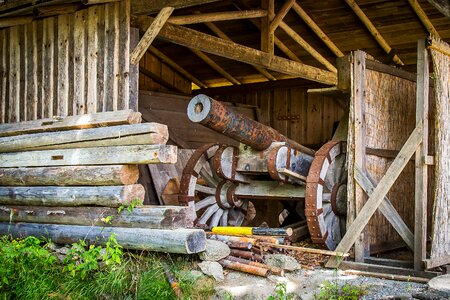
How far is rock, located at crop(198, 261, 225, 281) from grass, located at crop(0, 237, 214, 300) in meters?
0.08

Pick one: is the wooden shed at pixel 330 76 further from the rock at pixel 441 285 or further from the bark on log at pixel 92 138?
the rock at pixel 441 285

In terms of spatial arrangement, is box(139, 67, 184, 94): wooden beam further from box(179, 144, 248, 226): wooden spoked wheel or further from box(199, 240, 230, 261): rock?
box(199, 240, 230, 261): rock

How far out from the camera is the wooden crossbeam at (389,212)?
251 inches

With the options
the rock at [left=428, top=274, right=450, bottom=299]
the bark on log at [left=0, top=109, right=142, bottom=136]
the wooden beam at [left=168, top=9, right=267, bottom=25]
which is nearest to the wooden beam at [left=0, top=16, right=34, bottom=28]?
the bark on log at [left=0, top=109, right=142, bottom=136]

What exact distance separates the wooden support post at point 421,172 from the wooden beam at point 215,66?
19.4ft

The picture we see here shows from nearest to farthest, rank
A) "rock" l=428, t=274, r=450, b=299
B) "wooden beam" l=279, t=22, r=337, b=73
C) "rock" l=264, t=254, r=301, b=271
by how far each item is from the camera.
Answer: "rock" l=428, t=274, r=450, b=299
"rock" l=264, t=254, r=301, b=271
"wooden beam" l=279, t=22, r=337, b=73

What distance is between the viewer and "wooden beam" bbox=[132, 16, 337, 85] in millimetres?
7306

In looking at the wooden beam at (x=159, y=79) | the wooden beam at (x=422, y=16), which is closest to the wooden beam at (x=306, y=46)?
the wooden beam at (x=422, y=16)

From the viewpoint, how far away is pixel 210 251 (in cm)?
608

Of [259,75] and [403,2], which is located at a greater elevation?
[403,2]

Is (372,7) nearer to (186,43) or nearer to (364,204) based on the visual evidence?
(186,43)

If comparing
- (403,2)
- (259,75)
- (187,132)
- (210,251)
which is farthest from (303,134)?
(210,251)

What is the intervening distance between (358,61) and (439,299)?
2.94 meters

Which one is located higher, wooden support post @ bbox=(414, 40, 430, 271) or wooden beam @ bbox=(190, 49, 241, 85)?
wooden beam @ bbox=(190, 49, 241, 85)
